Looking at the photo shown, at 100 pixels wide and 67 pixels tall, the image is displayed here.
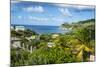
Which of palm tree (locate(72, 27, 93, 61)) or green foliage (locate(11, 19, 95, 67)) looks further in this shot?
palm tree (locate(72, 27, 93, 61))

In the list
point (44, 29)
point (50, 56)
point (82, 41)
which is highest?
point (44, 29)

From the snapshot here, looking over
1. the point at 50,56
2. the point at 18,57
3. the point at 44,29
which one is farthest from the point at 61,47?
the point at 18,57

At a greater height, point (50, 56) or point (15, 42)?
point (15, 42)

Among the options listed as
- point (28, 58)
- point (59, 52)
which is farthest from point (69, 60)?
point (28, 58)

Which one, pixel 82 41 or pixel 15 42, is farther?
pixel 82 41

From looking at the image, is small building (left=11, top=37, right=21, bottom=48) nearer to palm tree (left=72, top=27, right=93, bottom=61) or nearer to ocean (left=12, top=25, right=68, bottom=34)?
ocean (left=12, top=25, right=68, bottom=34)

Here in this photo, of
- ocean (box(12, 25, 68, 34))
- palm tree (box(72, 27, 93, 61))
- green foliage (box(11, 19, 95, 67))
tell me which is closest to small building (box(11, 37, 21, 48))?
green foliage (box(11, 19, 95, 67))

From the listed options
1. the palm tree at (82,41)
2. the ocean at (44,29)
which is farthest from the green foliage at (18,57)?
the palm tree at (82,41)

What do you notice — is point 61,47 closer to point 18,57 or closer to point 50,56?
point 50,56

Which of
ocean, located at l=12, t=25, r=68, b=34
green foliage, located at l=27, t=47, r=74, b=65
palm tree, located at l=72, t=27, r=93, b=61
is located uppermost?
ocean, located at l=12, t=25, r=68, b=34

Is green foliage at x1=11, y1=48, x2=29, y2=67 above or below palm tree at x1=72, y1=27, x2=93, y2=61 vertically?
below

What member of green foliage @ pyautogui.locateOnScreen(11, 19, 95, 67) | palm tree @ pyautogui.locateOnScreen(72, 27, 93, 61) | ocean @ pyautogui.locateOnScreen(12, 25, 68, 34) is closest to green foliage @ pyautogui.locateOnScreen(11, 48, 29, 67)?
green foliage @ pyautogui.locateOnScreen(11, 19, 95, 67)
